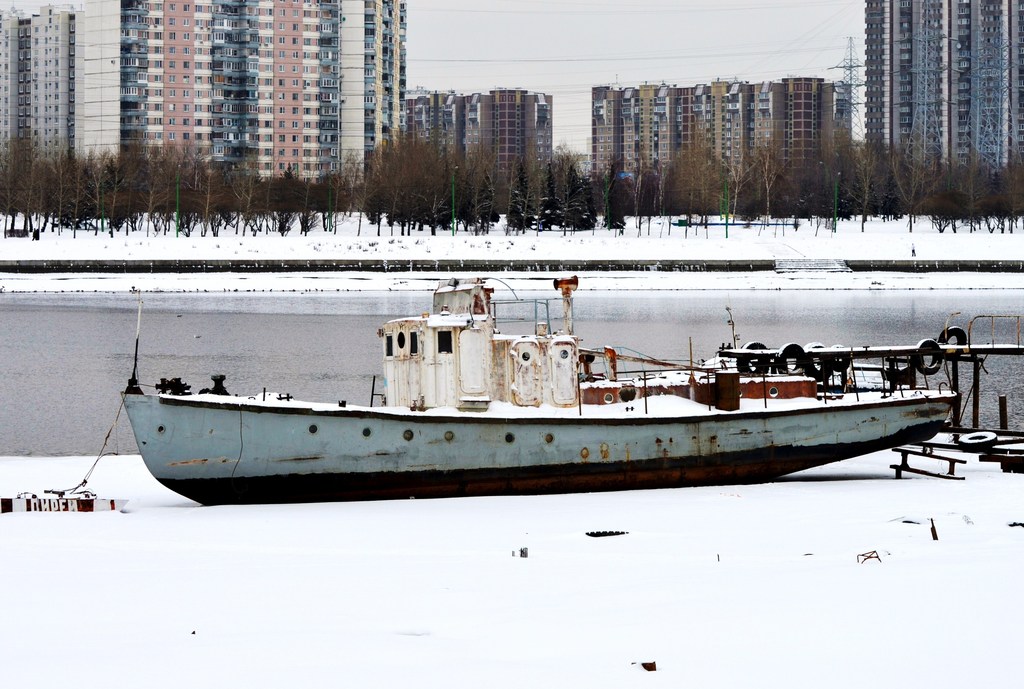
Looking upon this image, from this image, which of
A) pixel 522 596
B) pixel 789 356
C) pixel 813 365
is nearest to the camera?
pixel 522 596

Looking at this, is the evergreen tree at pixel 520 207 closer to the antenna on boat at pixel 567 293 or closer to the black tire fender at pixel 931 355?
the black tire fender at pixel 931 355

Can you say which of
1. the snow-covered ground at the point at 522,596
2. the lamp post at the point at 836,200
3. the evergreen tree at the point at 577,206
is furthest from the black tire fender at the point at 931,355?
the lamp post at the point at 836,200

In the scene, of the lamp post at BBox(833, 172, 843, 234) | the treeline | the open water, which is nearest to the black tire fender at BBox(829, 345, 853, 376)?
the open water

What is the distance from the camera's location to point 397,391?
69.7ft

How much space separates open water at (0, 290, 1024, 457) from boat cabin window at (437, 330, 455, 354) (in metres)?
8.57

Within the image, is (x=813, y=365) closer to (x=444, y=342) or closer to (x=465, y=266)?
(x=444, y=342)

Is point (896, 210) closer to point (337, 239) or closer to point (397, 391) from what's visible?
point (337, 239)

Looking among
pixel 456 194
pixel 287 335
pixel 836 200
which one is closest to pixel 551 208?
pixel 456 194

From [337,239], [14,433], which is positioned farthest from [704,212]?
[14,433]

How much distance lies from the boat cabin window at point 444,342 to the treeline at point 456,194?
8302 centimetres

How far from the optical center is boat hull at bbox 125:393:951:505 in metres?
19.6

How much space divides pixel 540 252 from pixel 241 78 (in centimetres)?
7824

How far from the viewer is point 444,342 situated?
20844 mm

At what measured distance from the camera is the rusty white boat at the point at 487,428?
776 inches
